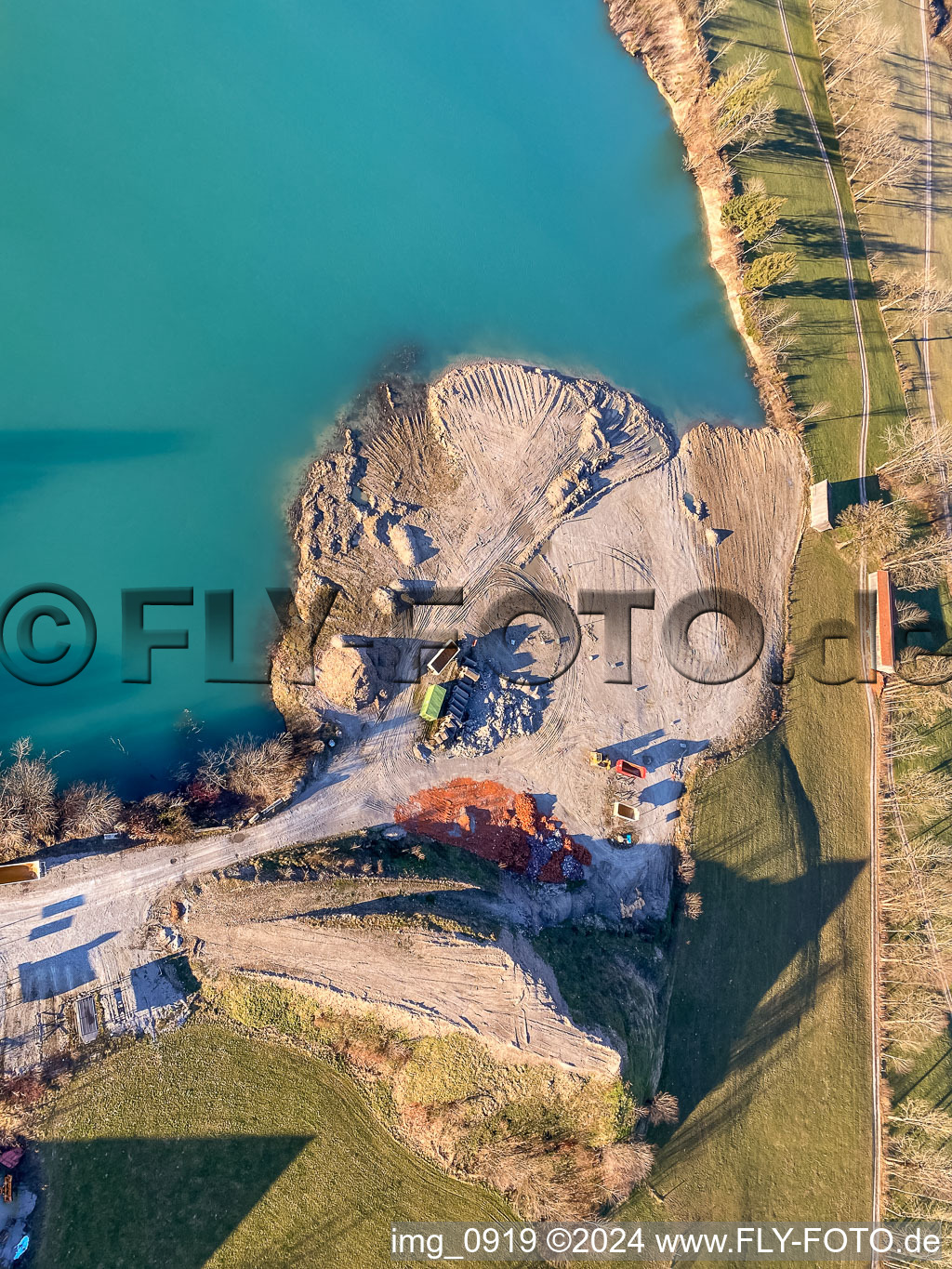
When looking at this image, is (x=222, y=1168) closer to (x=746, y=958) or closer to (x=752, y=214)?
(x=746, y=958)

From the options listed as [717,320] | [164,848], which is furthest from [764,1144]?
[717,320]

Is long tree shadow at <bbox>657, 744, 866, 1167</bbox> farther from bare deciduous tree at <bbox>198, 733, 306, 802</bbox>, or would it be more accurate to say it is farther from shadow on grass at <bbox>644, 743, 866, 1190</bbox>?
bare deciduous tree at <bbox>198, 733, 306, 802</bbox>

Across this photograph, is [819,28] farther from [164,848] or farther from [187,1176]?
[187,1176]

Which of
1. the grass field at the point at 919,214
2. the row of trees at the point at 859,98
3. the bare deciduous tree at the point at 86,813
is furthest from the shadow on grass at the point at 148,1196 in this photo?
the row of trees at the point at 859,98

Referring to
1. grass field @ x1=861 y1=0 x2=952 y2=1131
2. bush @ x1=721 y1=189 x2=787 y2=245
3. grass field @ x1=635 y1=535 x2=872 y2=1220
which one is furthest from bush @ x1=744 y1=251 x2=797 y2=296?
grass field @ x1=635 y1=535 x2=872 y2=1220

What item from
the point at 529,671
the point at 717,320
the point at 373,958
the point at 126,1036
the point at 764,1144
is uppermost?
the point at 717,320

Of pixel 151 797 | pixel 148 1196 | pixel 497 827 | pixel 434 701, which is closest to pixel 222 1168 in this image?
pixel 148 1196

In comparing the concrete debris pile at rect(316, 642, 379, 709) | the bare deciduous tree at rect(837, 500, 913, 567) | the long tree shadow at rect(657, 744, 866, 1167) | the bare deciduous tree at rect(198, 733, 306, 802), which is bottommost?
the long tree shadow at rect(657, 744, 866, 1167)
